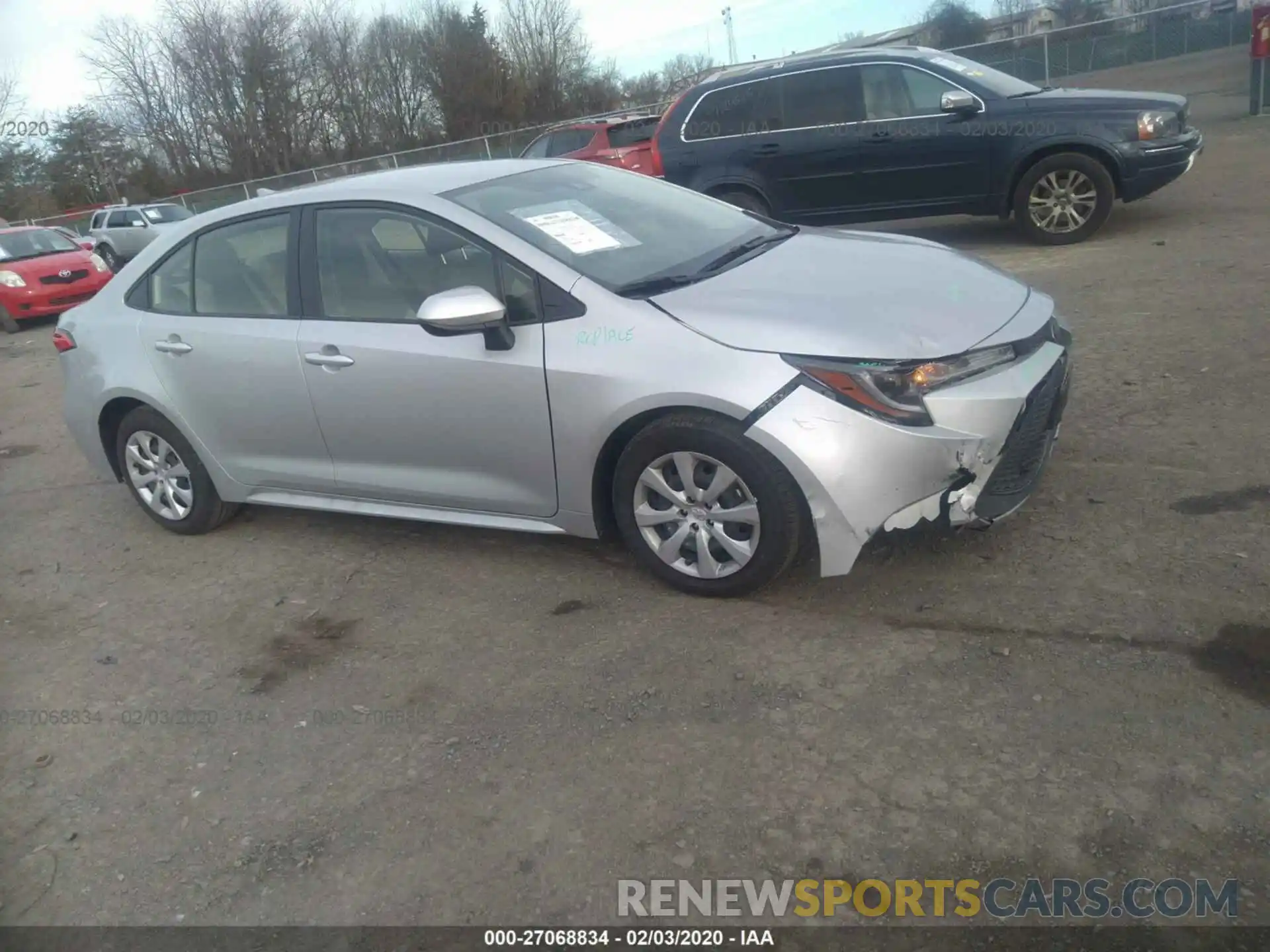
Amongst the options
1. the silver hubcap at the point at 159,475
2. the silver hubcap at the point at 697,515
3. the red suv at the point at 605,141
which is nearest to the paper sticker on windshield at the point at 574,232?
the silver hubcap at the point at 697,515

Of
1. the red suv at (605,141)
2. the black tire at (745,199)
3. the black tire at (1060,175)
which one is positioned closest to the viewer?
the black tire at (1060,175)

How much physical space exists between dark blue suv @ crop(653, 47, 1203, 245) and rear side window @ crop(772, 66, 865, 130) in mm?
12

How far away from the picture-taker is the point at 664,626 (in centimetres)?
376

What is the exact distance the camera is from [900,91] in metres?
9.09

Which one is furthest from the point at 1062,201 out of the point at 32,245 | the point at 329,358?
the point at 32,245

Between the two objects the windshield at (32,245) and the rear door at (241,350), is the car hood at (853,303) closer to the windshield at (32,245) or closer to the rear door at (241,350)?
the rear door at (241,350)

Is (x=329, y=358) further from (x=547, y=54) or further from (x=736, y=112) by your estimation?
(x=547, y=54)

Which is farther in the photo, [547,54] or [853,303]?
[547,54]

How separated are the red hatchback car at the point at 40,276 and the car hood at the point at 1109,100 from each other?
1216 cm

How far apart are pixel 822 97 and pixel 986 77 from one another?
1.42 metres

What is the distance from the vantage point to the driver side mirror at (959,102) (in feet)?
28.6

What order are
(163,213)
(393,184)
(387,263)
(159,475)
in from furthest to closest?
(163,213)
(159,475)
(393,184)
(387,263)

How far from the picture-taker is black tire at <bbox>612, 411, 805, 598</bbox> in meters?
3.50

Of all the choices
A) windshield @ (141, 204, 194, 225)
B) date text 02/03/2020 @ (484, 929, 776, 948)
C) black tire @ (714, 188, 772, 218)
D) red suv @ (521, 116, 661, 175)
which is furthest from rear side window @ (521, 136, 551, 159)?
date text 02/03/2020 @ (484, 929, 776, 948)
